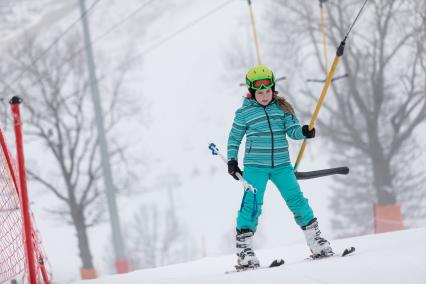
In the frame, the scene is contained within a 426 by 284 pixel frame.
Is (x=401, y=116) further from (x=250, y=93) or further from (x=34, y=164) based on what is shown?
(x=250, y=93)

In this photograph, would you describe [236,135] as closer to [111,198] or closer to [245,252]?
[245,252]

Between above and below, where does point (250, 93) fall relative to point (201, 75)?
below

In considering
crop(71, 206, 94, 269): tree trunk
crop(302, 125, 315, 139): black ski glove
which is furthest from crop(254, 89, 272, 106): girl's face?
crop(71, 206, 94, 269): tree trunk

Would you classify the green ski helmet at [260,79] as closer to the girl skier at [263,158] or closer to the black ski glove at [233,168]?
the girl skier at [263,158]

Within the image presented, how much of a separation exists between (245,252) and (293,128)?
0.97 meters

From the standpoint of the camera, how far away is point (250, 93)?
465 cm

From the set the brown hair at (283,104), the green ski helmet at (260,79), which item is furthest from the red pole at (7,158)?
the brown hair at (283,104)

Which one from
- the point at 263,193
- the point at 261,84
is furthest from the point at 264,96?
the point at 263,193

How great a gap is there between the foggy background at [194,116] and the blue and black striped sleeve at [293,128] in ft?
19.4

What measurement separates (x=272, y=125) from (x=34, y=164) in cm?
1725

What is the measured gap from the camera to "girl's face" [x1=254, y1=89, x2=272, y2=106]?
4539 millimetres

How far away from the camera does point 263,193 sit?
14.8 ft

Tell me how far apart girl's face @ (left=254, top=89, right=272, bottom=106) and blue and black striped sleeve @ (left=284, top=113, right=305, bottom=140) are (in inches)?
7.4

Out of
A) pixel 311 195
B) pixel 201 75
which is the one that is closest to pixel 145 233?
pixel 311 195
